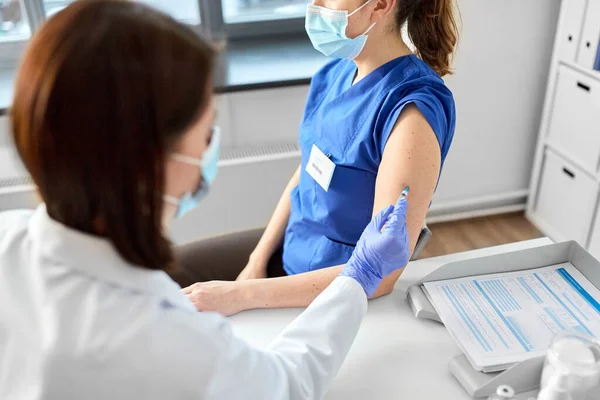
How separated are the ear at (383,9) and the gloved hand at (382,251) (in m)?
0.45

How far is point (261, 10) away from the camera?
2400 mm

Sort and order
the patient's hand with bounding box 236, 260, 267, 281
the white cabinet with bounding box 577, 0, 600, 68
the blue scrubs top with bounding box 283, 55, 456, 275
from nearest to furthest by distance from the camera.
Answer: the blue scrubs top with bounding box 283, 55, 456, 275 → the patient's hand with bounding box 236, 260, 267, 281 → the white cabinet with bounding box 577, 0, 600, 68

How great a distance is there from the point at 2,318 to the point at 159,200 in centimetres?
23

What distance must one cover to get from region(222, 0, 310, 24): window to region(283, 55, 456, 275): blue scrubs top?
1103 millimetres

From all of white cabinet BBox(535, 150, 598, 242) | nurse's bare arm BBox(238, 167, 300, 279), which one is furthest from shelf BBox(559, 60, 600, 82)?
nurse's bare arm BBox(238, 167, 300, 279)

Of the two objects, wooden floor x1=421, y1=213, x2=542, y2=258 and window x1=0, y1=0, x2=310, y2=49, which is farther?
wooden floor x1=421, y1=213, x2=542, y2=258

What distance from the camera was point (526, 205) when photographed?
2.66 metres

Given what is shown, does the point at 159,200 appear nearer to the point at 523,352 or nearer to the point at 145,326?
the point at 145,326

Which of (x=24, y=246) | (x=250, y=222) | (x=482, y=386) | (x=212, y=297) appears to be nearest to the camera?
(x=24, y=246)

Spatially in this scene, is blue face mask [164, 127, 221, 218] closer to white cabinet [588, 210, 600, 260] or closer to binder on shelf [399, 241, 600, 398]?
binder on shelf [399, 241, 600, 398]

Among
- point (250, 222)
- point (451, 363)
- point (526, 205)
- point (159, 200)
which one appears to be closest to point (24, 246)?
point (159, 200)

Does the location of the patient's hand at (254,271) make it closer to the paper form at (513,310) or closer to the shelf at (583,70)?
the paper form at (513,310)

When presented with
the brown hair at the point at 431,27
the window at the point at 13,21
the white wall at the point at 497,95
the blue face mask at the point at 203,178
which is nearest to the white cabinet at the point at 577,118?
the white wall at the point at 497,95

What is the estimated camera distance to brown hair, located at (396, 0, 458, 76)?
123 centimetres
